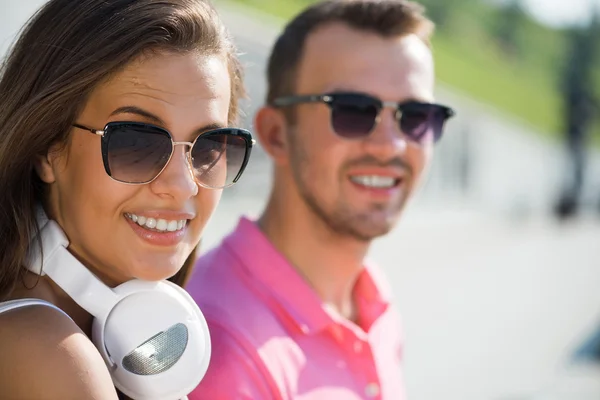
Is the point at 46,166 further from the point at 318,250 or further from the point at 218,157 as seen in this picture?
the point at 318,250

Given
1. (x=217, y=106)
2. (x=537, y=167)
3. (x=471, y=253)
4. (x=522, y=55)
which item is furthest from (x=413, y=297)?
(x=522, y=55)

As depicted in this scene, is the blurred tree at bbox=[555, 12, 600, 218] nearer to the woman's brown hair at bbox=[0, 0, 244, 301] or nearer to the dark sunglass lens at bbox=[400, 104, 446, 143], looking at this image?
the dark sunglass lens at bbox=[400, 104, 446, 143]

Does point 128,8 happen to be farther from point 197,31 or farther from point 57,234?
point 57,234

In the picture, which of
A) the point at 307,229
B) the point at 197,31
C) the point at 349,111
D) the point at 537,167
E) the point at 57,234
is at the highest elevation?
the point at 197,31

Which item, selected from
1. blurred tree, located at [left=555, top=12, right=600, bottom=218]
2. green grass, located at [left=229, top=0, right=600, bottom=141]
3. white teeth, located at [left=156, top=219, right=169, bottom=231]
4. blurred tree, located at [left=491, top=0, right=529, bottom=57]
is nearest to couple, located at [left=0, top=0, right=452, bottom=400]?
white teeth, located at [left=156, top=219, right=169, bottom=231]

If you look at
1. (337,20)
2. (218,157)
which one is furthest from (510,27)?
(218,157)

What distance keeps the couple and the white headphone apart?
36mm

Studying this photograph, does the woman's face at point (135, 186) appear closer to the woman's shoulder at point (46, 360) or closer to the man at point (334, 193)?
the woman's shoulder at point (46, 360)

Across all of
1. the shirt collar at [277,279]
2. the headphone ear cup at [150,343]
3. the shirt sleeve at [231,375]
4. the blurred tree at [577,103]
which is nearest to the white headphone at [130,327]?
the headphone ear cup at [150,343]

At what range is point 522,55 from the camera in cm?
5078

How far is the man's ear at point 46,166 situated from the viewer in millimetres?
1559

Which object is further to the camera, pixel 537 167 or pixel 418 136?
pixel 537 167

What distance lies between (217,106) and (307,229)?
111 centimetres

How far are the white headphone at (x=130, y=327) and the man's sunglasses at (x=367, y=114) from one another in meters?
1.17
